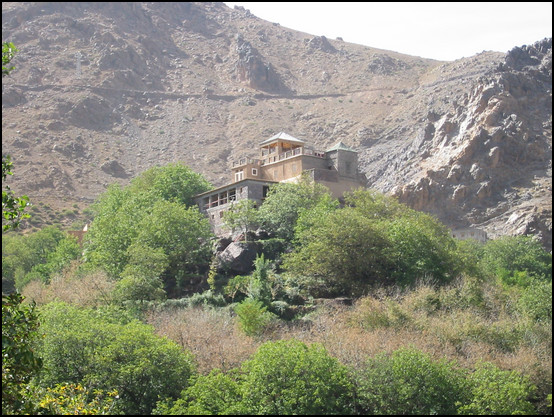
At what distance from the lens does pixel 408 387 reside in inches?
1337

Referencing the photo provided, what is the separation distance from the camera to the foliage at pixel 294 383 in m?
32.6

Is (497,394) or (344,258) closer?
(497,394)

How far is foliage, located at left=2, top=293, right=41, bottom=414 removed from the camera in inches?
705

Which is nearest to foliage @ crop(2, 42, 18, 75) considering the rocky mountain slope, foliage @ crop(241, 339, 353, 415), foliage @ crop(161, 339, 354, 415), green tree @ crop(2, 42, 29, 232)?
green tree @ crop(2, 42, 29, 232)

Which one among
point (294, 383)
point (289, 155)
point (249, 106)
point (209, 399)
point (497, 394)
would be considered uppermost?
point (249, 106)

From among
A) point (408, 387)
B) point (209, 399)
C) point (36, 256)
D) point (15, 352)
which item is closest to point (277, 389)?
point (209, 399)

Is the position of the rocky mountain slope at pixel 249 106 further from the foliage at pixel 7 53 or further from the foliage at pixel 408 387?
the foliage at pixel 7 53

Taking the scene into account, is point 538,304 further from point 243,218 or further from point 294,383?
point 243,218

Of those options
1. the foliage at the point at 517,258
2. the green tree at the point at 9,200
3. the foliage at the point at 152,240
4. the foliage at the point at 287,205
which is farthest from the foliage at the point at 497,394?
the foliage at the point at 517,258

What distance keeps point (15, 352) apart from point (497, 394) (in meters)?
23.2

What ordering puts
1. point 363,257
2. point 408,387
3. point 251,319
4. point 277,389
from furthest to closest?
point 363,257 < point 251,319 < point 408,387 < point 277,389

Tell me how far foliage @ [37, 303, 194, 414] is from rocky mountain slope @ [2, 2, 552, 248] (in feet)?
193

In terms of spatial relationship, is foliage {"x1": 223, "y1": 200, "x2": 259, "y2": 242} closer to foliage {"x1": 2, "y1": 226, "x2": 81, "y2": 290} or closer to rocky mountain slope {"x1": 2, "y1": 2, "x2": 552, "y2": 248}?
foliage {"x1": 2, "y1": 226, "x2": 81, "y2": 290}

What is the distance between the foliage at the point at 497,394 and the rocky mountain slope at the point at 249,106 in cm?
5184
